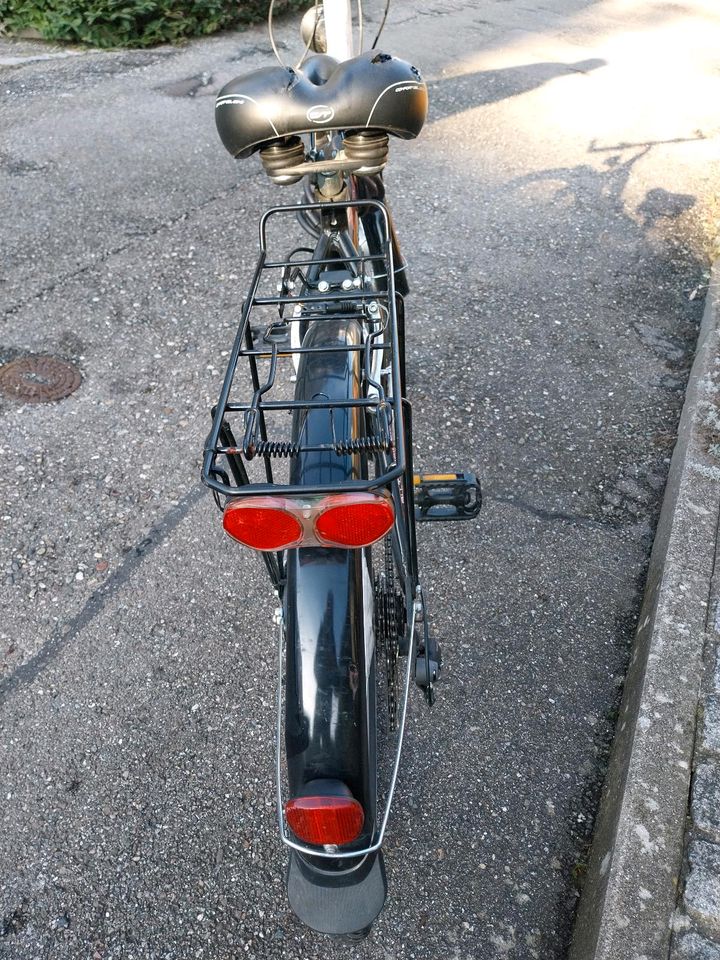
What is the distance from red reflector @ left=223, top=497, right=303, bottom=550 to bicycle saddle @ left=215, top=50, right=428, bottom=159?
5.44 ft

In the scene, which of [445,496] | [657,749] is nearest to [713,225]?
[445,496]

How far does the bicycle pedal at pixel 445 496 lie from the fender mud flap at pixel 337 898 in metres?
1.11

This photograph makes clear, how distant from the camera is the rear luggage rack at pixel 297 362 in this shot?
67.2 inches

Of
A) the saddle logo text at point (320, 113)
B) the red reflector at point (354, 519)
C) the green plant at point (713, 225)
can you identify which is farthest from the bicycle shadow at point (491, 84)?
the red reflector at point (354, 519)

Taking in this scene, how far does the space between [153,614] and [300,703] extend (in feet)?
5.03

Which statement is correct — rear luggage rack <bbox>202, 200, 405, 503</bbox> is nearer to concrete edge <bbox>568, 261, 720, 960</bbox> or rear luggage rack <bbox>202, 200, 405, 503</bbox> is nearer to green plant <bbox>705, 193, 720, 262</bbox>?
concrete edge <bbox>568, 261, 720, 960</bbox>

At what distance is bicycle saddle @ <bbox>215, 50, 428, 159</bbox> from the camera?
2.65 m

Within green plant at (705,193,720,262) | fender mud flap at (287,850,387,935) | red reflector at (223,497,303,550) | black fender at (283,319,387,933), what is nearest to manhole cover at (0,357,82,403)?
black fender at (283,319,387,933)

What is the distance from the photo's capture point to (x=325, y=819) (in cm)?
173

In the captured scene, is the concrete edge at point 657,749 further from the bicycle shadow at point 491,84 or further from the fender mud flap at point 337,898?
the bicycle shadow at point 491,84

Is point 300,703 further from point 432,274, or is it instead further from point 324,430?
point 432,274

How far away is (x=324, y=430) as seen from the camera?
2.12 meters

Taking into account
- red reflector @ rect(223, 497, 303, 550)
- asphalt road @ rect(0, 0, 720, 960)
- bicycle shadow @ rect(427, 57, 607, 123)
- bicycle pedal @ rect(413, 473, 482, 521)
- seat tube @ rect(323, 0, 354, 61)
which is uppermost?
seat tube @ rect(323, 0, 354, 61)

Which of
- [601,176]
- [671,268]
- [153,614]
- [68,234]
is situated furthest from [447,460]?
[601,176]
